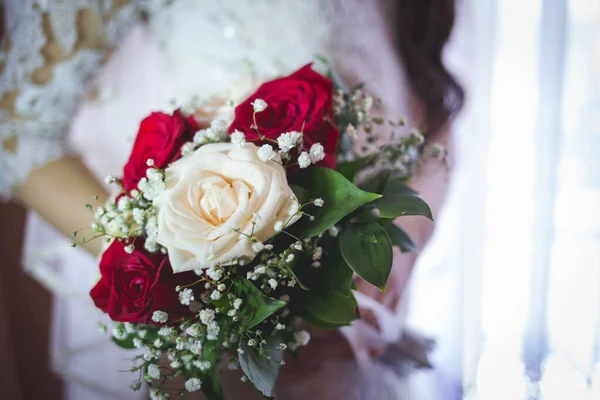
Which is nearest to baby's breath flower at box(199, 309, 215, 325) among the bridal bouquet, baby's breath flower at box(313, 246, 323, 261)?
the bridal bouquet

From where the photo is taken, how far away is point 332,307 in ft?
1.43

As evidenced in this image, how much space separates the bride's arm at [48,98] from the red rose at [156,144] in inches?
14.6

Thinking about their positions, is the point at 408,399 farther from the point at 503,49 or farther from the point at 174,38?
the point at 174,38

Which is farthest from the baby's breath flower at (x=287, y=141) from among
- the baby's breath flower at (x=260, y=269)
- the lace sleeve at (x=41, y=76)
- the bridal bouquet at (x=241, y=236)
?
the lace sleeve at (x=41, y=76)

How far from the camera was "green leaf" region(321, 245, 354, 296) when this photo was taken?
0.43m

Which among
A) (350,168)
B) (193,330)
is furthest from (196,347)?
(350,168)

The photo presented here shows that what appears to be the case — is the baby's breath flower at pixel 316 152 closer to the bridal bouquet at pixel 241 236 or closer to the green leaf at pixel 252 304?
the bridal bouquet at pixel 241 236

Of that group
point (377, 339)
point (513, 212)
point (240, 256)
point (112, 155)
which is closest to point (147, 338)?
point (240, 256)

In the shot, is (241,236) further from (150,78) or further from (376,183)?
(150,78)

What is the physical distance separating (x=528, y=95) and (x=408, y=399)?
514mm

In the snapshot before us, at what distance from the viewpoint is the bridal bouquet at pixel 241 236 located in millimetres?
371

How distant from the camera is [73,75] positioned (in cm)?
76

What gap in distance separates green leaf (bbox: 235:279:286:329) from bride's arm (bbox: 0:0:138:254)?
17.5 inches

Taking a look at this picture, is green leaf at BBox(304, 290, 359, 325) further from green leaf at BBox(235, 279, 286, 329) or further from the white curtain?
the white curtain
